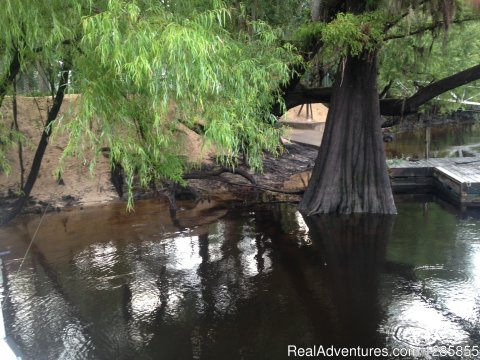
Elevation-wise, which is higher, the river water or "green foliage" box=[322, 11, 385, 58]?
"green foliage" box=[322, 11, 385, 58]

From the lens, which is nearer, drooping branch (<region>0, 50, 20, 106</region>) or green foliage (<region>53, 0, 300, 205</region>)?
green foliage (<region>53, 0, 300, 205</region>)

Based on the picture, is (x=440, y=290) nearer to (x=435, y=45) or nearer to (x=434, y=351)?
(x=434, y=351)

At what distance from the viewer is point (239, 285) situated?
34.3 ft

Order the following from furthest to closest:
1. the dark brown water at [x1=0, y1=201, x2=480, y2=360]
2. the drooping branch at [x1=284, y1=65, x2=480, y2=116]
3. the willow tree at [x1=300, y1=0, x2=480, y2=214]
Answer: the willow tree at [x1=300, y1=0, x2=480, y2=214] → the drooping branch at [x1=284, y1=65, x2=480, y2=116] → the dark brown water at [x1=0, y1=201, x2=480, y2=360]

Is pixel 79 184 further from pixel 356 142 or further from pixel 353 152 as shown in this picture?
pixel 356 142

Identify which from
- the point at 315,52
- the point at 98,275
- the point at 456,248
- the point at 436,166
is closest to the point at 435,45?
the point at 436,166

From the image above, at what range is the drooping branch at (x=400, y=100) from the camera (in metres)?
14.3

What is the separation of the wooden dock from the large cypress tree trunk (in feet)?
13.4

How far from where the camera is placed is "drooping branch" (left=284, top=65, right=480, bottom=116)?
14266mm

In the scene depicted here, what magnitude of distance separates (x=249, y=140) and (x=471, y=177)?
42.8ft

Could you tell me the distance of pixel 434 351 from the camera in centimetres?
761

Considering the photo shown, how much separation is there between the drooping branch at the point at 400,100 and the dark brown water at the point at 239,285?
12.1 feet

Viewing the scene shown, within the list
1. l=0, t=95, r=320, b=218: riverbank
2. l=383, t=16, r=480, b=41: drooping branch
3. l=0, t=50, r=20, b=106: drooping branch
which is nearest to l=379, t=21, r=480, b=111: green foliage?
l=383, t=16, r=480, b=41: drooping branch

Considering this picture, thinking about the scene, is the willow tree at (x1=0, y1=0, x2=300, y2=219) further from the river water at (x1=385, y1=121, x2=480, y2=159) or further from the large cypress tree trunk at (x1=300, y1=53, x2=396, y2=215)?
the river water at (x1=385, y1=121, x2=480, y2=159)
